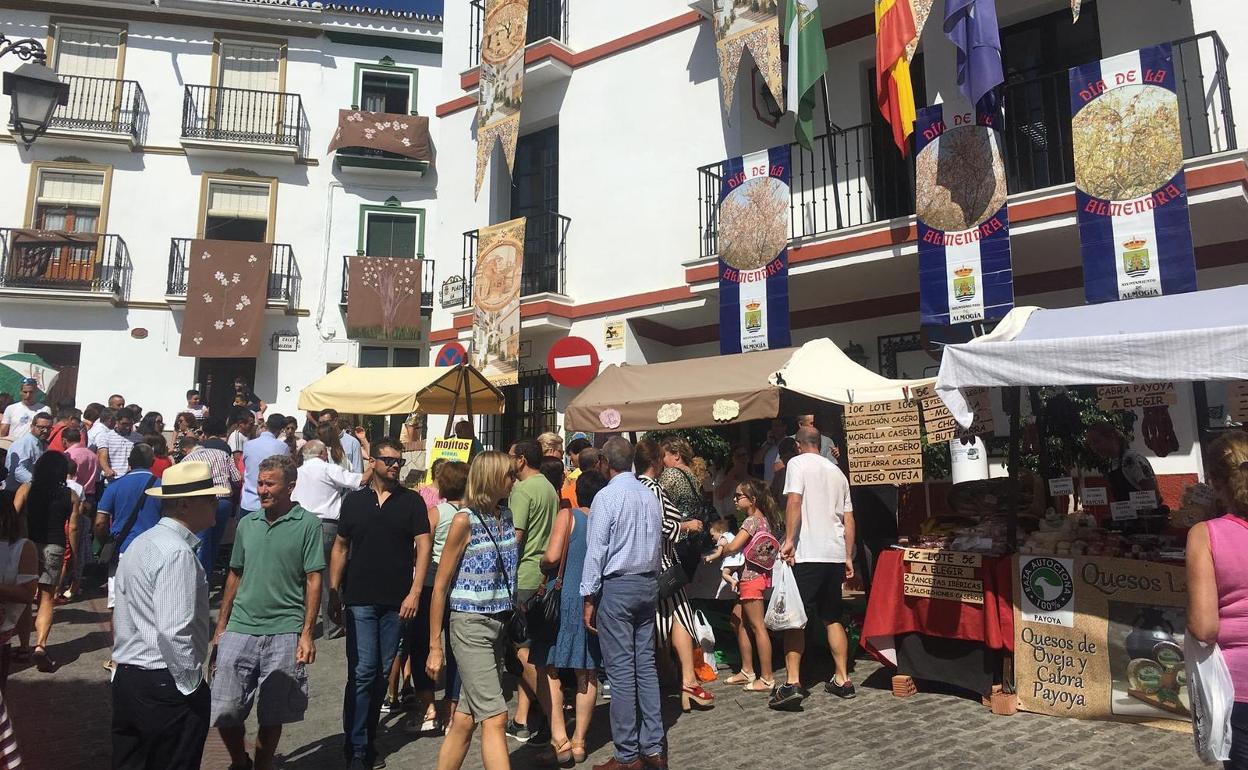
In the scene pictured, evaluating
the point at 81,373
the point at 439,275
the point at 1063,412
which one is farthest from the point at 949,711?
the point at 81,373

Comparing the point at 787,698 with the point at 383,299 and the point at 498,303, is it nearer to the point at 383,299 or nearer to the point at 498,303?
the point at 498,303

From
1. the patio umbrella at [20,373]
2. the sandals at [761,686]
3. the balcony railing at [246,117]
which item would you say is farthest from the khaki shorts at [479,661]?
the balcony railing at [246,117]

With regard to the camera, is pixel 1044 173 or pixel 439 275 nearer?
pixel 1044 173

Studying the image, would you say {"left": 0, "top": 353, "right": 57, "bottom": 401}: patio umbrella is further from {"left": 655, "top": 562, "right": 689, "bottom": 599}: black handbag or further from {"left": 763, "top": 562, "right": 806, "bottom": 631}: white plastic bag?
{"left": 763, "top": 562, "right": 806, "bottom": 631}: white plastic bag

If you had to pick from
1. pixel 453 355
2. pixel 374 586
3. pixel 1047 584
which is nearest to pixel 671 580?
pixel 374 586

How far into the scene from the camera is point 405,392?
34.2ft

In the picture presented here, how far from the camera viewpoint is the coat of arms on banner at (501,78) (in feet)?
44.8

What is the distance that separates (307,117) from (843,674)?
19059mm

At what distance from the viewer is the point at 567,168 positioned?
547 inches

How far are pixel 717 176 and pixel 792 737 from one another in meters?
8.19

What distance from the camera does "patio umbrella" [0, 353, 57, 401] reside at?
44.1ft

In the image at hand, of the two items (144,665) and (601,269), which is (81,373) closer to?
(601,269)

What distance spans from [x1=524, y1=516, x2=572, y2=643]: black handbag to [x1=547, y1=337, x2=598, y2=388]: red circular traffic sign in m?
6.69

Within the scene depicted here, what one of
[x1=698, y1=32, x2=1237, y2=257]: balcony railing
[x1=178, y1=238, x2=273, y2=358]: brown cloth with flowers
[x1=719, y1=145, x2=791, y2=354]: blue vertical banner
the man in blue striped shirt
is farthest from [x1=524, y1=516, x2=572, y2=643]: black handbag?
[x1=178, y1=238, x2=273, y2=358]: brown cloth with flowers
